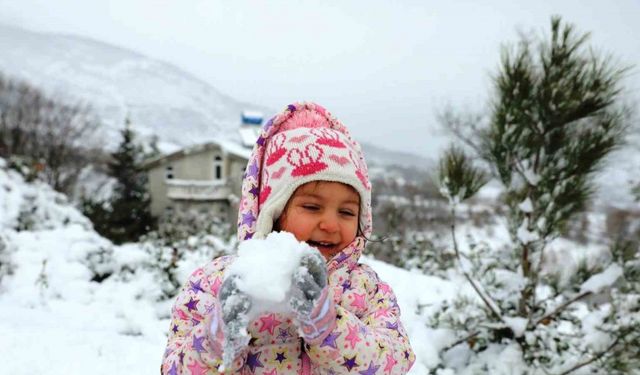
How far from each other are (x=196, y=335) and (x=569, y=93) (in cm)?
333

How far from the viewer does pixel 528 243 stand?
11.4 feet

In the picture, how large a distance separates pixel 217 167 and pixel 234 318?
19650mm

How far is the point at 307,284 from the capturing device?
2.73 feet

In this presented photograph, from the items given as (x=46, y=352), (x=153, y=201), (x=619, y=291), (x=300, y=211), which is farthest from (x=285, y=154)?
(x=153, y=201)

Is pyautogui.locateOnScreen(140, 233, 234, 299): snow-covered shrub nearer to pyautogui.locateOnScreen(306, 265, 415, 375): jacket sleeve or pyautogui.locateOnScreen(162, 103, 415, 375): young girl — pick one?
pyautogui.locateOnScreen(162, 103, 415, 375): young girl

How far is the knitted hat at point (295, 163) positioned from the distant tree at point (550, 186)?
2.26 meters

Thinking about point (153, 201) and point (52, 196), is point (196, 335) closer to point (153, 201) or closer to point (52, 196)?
point (52, 196)

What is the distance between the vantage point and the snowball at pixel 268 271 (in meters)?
0.78

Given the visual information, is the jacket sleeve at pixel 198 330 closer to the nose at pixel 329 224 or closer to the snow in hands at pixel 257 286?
the snow in hands at pixel 257 286

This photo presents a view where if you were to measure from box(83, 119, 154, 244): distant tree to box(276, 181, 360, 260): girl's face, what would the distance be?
556 inches

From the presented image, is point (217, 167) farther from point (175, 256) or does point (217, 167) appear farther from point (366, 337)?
point (366, 337)

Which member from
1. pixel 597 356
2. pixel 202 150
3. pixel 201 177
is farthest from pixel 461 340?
pixel 201 177

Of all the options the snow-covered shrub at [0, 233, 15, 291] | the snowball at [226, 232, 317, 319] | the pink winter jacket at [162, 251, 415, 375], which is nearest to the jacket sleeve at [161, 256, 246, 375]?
the pink winter jacket at [162, 251, 415, 375]

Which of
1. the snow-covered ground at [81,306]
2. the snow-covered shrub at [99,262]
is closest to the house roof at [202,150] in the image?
the snow-covered ground at [81,306]
